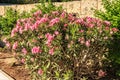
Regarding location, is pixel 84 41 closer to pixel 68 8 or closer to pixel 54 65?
pixel 54 65

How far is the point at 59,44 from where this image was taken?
612 cm

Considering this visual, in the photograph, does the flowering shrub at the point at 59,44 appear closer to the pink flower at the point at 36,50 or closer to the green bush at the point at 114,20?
the pink flower at the point at 36,50

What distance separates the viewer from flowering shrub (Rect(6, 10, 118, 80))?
611cm

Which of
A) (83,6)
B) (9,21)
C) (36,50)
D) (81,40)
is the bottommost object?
(9,21)

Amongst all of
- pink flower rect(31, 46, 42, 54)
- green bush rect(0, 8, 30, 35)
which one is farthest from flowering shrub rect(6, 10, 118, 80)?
green bush rect(0, 8, 30, 35)

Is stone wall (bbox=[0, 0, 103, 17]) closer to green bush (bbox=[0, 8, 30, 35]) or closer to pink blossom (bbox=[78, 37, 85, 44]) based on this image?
green bush (bbox=[0, 8, 30, 35])

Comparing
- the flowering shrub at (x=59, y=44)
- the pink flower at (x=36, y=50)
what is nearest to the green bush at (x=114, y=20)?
the flowering shrub at (x=59, y=44)

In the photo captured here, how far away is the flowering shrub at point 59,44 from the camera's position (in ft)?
20.0

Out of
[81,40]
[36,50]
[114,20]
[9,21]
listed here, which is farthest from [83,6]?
[36,50]

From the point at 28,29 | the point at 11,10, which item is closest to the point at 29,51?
the point at 28,29

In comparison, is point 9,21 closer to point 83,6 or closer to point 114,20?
point 83,6

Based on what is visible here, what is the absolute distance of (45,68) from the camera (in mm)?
6324

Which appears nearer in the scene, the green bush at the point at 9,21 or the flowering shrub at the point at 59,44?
the flowering shrub at the point at 59,44

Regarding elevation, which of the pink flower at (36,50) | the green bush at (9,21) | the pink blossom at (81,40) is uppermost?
the pink blossom at (81,40)
